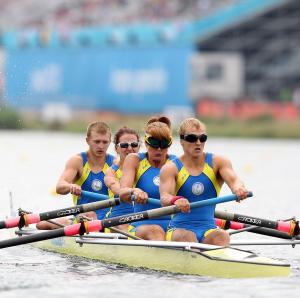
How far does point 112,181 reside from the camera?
13.1m

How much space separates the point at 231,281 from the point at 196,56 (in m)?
42.3

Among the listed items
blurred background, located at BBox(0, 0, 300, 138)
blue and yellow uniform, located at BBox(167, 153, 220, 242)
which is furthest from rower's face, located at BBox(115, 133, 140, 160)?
blurred background, located at BBox(0, 0, 300, 138)

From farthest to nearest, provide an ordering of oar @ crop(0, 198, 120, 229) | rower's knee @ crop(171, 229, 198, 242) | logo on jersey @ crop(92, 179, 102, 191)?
1. logo on jersey @ crop(92, 179, 102, 191)
2. oar @ crop(0, 198, 120, 229)
3. rower's knee @ crop(171, 229, 198, 242)

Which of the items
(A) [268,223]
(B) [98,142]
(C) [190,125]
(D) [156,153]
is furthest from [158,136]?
(B) [98,142]

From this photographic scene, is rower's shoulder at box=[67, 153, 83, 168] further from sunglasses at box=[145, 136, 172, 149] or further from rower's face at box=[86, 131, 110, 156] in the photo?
sunglasses at box=[145, 136, 172, 149]

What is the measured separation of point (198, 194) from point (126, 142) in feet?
6.29

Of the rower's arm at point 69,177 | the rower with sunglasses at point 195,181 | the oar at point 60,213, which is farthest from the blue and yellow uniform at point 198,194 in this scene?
the rower's arm at point 69,177

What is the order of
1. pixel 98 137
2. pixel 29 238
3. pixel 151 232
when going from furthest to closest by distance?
pixel 98 137 < pixel 151 232 < pixel 29 238

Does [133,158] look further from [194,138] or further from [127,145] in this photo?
[194,138]

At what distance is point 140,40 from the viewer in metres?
55.2

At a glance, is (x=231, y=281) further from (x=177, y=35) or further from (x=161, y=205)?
(x=177, y=35)

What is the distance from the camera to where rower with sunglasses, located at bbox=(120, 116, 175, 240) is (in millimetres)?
12227

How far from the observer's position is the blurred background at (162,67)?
50375 millimetres

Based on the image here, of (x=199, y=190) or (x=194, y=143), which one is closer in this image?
(x=194, y=143)
